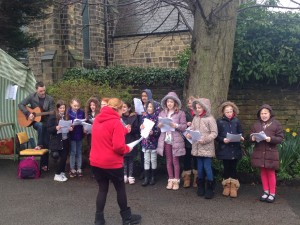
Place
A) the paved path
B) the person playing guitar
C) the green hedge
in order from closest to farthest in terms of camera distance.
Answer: the paved path → the person playing guitar → the green hedge

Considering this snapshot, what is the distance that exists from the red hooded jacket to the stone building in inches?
406

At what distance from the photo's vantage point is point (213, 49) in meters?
7.52

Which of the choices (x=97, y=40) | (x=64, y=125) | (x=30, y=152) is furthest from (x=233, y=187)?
(x=97, y=40)

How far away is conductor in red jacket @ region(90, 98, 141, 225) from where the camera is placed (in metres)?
5.04

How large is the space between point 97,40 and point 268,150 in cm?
1562

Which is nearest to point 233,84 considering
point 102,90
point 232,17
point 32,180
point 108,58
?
point 232,17

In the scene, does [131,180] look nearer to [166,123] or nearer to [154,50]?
[166,123]

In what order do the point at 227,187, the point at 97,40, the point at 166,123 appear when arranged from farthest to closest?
the point at 97,40, the point at 166,123, the point at 227,187

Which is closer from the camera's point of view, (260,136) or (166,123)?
(260,136)

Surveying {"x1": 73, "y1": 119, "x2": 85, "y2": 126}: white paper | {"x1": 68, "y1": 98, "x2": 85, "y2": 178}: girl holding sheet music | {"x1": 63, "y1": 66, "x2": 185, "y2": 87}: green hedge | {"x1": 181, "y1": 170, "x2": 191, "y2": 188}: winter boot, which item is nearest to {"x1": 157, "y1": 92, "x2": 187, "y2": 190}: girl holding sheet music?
{"x1": 181, "y1": 170, "x2": 191, "y2": 188}: winter boot

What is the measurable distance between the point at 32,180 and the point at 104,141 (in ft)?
11.4

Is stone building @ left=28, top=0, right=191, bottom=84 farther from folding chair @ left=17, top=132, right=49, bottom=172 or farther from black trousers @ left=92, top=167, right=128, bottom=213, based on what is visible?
black trousers @ left=92, top=167, right=128, bottom=213

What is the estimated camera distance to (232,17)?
757 cm

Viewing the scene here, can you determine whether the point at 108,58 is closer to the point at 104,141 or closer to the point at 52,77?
the point at 52,77
